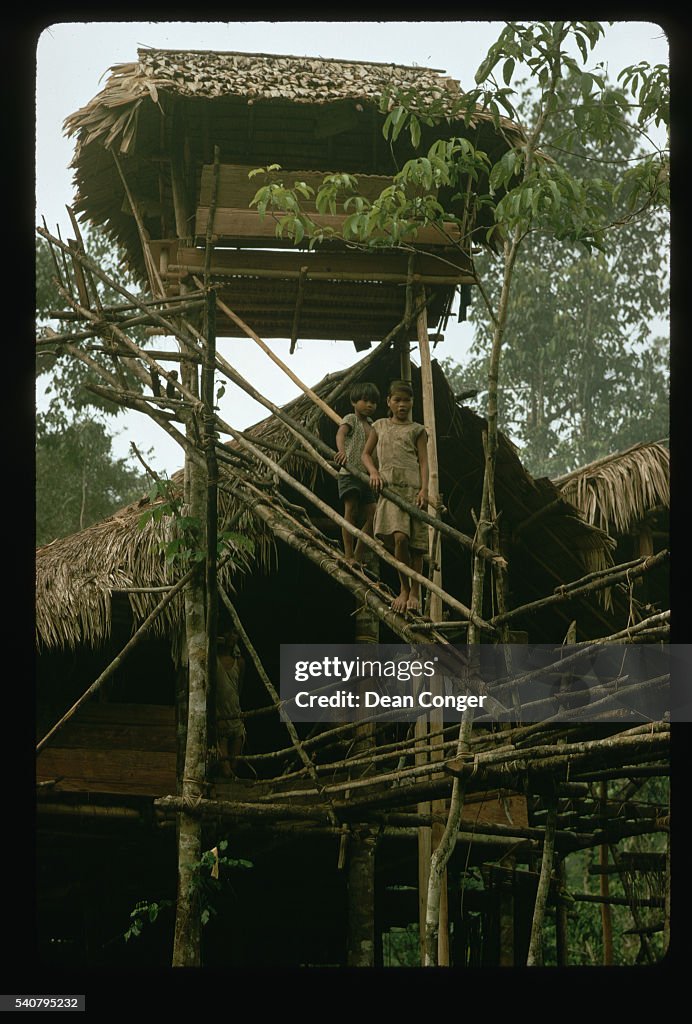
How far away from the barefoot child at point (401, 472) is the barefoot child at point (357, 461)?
0.27ft

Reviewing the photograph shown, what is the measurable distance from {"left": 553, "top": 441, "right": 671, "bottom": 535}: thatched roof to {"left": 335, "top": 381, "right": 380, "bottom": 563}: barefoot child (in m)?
1.85

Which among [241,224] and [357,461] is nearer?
[357,461]

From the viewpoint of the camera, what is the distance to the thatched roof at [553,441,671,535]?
6469 millimetres

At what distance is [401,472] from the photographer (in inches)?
195

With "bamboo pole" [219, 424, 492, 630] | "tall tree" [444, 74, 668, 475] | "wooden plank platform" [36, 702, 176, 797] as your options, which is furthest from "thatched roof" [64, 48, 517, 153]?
"tall tree" [444, 74, 668, 475]

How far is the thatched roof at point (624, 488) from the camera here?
647cm

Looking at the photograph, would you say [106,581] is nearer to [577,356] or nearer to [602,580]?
[602,580]

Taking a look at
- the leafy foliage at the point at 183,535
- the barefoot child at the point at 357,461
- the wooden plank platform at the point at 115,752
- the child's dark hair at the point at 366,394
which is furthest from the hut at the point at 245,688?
the child's dark hair at the point at 366,394

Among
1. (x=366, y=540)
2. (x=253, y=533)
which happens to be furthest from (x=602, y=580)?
(x=253, y=533)

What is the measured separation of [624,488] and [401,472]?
205cm

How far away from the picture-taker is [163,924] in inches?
279

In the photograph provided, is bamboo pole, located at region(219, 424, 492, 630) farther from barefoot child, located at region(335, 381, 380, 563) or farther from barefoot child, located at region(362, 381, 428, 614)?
barefoot child, located at region(335, 381, 380, 563)

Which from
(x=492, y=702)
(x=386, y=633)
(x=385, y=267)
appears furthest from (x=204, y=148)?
(x=492, y=702)

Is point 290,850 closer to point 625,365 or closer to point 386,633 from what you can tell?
point 386,633
